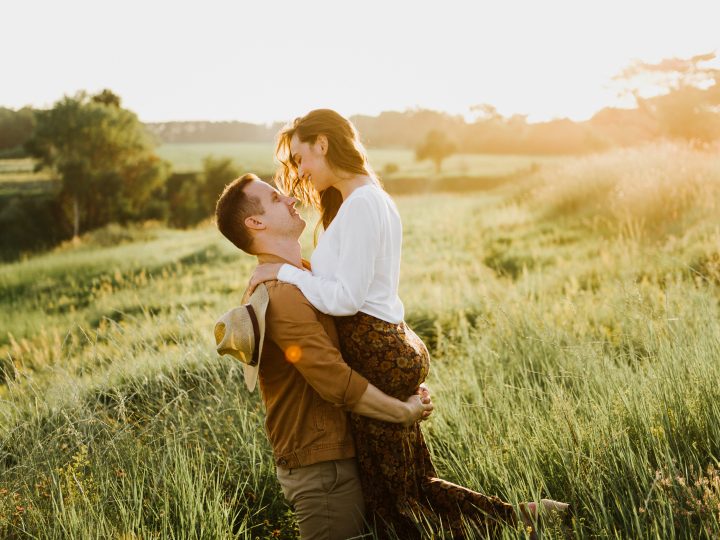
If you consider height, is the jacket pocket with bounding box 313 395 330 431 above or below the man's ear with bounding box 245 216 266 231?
below

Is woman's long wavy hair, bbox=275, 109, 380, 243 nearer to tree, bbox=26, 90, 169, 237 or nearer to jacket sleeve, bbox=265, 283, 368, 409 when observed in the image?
jacket sleeve, bbox=265, 283, 368, 409

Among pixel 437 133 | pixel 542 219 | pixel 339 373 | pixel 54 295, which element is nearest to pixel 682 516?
pixel 339 373

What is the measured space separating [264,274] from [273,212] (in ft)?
1.11

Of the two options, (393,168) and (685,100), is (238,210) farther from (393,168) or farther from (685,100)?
(393,168)

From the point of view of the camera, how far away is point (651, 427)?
3.28m

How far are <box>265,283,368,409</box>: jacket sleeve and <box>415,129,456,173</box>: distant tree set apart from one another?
76479 mm

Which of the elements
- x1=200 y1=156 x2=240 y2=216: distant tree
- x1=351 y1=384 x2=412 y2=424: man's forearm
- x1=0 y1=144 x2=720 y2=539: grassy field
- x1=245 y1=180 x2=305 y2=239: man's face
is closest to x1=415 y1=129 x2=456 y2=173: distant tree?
x1=200 y1=156 x2=240 y2=216: distant tree

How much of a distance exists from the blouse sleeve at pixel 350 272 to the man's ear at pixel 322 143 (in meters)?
0.46

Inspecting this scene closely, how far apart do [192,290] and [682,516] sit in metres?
11.7

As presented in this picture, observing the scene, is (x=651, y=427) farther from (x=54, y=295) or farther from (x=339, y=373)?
(x=54, y=295)

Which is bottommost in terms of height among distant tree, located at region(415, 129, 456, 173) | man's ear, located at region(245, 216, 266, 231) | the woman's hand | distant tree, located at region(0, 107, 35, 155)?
the woman's hand

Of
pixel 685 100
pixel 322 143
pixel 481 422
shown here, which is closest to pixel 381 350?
pixel 322 143

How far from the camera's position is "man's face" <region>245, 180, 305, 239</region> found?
315cm

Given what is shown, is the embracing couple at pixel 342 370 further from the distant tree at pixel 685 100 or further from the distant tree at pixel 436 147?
the distant tree at pixel 436 147
